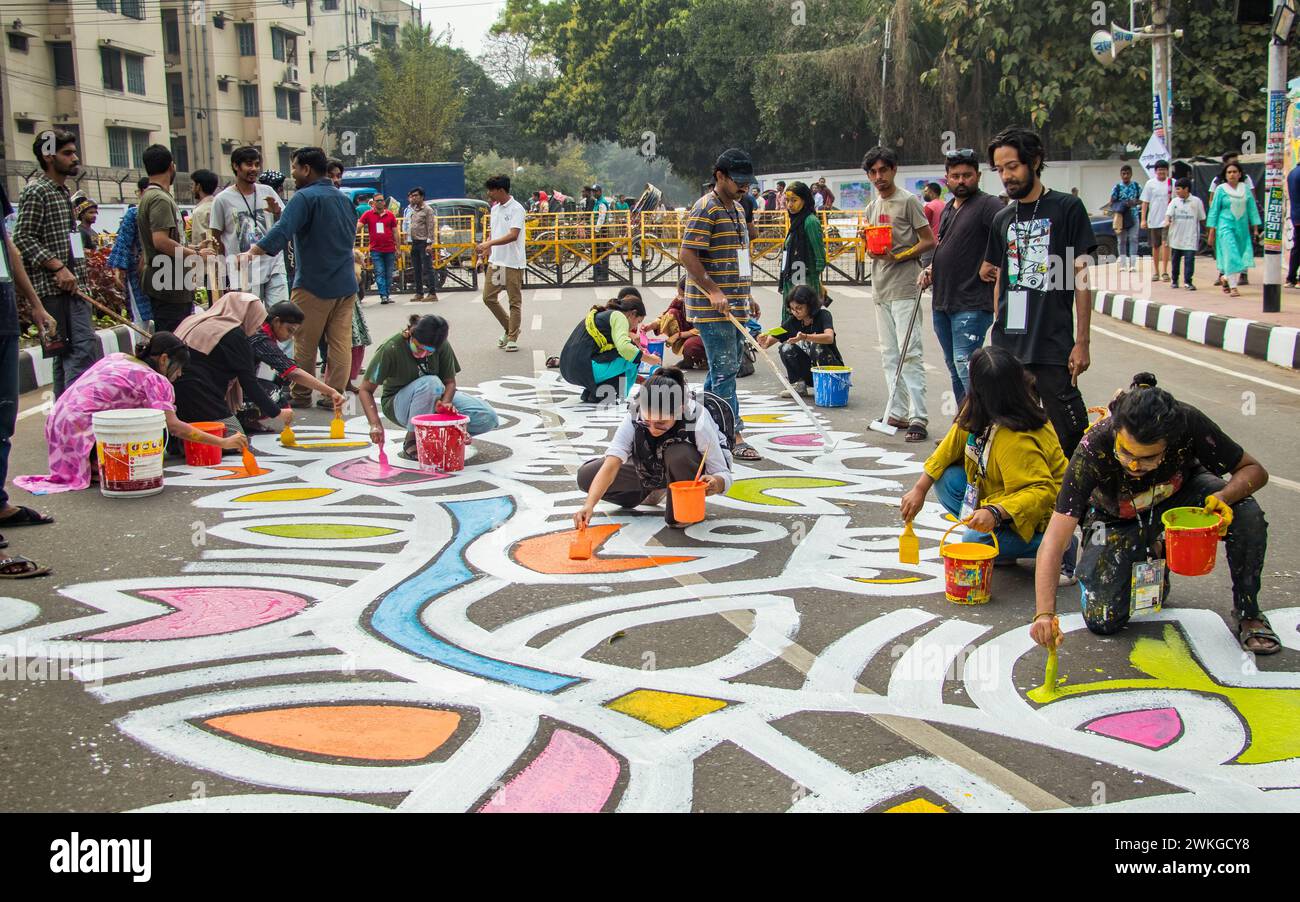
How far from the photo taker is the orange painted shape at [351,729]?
3479 millimetres

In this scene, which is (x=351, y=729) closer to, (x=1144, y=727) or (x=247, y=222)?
(x=1144, y=727)

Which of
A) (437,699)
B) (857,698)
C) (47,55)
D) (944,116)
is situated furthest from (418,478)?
(47,55)

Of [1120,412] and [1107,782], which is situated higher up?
[1120,412]

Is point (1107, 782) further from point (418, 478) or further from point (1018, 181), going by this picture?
point (418, 478)

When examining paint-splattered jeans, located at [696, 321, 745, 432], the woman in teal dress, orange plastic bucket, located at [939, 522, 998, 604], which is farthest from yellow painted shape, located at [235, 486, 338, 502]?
the woman in teal dress

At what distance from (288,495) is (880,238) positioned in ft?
13.2

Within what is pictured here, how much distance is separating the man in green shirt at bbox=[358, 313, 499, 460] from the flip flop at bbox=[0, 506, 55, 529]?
201 cm

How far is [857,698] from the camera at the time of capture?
385 centimetres

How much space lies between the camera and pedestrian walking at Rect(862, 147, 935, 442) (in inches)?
313

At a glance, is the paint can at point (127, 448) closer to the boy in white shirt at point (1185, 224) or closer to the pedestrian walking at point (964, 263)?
the pedestrian walking at point (964, 263)

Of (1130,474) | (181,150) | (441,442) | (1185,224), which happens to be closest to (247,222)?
(441,442)

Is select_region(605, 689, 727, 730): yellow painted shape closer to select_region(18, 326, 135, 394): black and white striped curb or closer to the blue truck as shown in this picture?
select_region(18, 326, 135, 394): black and white striped curb

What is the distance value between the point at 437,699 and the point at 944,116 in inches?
1319
